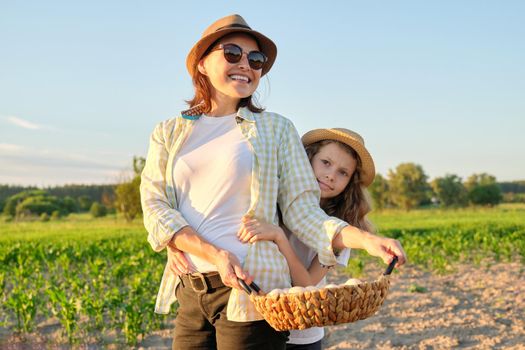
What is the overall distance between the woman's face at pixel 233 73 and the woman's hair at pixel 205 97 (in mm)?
45

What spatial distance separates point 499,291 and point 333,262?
630 centimetres

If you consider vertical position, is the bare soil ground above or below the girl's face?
below

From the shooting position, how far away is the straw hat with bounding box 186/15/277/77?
2631mm

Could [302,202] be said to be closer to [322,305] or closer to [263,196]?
[263,196]

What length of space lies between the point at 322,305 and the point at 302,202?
53 centimetres

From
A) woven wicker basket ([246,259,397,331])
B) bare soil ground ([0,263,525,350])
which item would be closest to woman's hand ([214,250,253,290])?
woven wicker basket ([246,259,397,331])

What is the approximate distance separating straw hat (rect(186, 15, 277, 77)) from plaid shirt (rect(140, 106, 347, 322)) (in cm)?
23

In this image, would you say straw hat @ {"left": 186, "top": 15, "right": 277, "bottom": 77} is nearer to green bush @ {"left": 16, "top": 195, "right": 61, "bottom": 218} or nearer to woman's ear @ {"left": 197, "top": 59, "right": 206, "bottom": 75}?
woman's ear @ {"left": 197, "top": 59, "right": 206, "bottom": 75}

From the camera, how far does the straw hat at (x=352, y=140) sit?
2.93 m

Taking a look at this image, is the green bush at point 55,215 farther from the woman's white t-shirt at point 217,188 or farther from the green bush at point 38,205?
the woman's white t-shirt at point 217,188

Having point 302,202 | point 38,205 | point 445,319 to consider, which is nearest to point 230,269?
point 302,202

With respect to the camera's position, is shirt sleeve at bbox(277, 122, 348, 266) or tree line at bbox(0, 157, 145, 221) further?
tree line at bbox(0, 157, 145, 221)

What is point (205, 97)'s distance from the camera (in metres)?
2.72

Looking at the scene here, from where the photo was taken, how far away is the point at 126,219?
29.5 metres
